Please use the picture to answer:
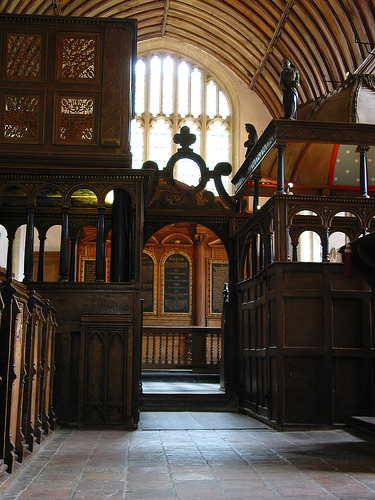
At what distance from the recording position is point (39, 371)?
229 inches

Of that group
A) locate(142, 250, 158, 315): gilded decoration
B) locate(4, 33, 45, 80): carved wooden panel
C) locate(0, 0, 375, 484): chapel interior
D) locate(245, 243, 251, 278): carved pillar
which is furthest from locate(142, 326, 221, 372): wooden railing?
locate(4, 33, 45, 80): carved wooden panel

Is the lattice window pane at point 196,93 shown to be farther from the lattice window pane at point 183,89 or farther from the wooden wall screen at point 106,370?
the wooden wall screen at point 106,370

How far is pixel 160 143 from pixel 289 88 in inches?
472

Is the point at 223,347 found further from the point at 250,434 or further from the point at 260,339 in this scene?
the point at 250,434

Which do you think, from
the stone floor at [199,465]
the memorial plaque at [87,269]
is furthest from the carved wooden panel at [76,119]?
the memorial plaque at [87,269]

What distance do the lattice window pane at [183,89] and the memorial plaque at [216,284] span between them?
645 cm

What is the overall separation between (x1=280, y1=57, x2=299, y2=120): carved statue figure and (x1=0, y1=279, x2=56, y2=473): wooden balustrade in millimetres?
4339

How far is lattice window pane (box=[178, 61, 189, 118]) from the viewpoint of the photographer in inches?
811

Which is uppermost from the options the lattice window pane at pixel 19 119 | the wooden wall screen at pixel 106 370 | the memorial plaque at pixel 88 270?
the lattice window pane at pixel 19 119

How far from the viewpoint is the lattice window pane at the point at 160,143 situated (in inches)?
801

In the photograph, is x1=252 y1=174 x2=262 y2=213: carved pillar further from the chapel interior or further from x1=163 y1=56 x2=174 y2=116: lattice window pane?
x1=163 y1=56 x2=174 y2=116: lattice window pane

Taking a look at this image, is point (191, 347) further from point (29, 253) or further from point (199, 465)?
point (199, 465)

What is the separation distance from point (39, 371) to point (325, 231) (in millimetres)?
4309

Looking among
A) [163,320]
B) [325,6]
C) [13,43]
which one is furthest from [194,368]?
[325,6]
